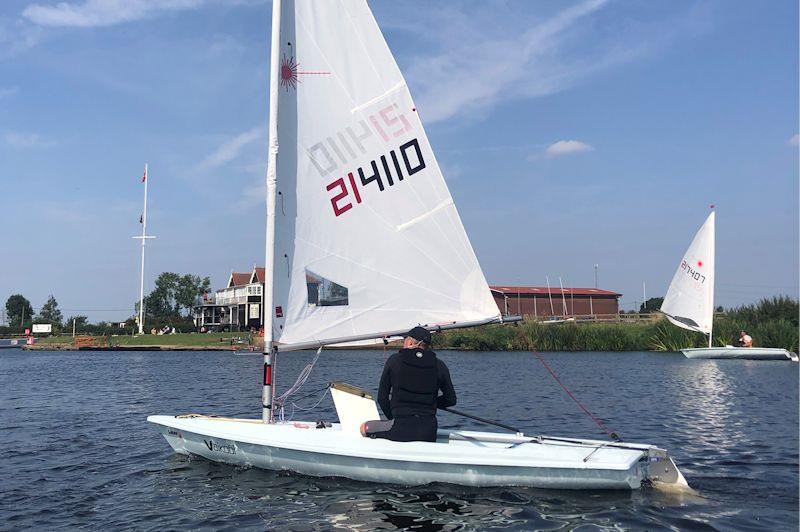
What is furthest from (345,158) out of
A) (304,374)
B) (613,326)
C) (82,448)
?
(613,326)

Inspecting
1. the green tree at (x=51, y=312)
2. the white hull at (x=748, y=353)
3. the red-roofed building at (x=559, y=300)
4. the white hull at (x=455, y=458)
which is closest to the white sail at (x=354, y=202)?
the white hull at (x=455, y=458)

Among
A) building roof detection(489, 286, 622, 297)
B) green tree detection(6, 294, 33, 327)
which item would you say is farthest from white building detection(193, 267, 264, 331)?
green tree detection(6, 294, 33, 327)

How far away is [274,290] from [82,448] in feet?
21.0

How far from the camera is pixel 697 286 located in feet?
133

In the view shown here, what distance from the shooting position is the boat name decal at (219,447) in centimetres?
1027

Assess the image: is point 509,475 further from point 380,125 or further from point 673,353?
point 673,353

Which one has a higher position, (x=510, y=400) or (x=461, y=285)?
(x=461, y=285)

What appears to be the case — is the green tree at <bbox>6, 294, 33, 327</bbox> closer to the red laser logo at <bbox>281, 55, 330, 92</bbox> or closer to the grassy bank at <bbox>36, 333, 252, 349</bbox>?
the grassy bank at <bbox>36, 333, 252, 349</bbox>

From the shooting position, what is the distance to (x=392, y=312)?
10.3 m

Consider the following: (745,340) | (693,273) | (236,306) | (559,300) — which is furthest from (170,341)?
(745,340)

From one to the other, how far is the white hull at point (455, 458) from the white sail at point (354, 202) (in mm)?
1635

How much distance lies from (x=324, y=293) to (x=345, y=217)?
50.3 inches

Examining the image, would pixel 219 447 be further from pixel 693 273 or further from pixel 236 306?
pixel 236 306

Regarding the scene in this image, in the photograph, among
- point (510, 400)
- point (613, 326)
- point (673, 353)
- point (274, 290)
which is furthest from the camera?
point (613, 326)
